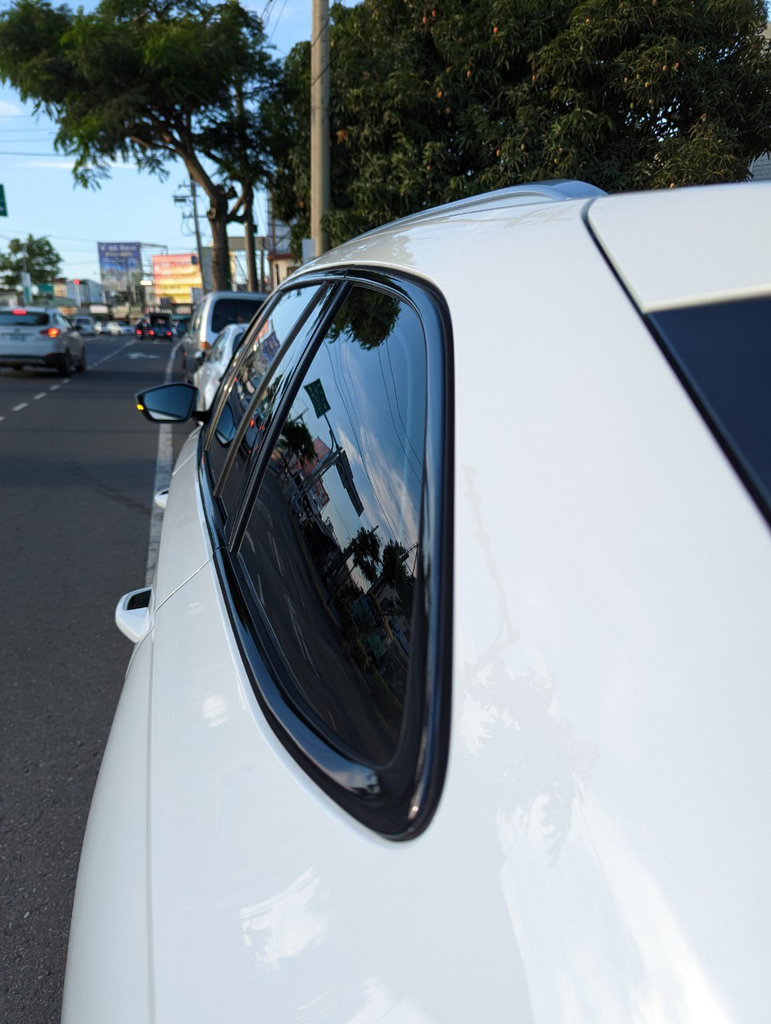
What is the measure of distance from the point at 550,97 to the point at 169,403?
889 centimetres

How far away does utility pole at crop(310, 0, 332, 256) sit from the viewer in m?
12.0

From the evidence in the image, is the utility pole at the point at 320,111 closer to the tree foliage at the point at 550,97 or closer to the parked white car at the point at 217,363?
the tree foliage at the point at 550,97

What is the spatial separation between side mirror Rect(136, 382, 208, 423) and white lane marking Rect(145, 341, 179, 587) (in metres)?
0.50

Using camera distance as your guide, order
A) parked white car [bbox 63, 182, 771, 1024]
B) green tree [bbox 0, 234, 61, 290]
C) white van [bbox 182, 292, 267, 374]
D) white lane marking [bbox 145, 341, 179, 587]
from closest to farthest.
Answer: parked white car [bbox 63, 182, 771, 1024]
white lane marking [bbox 145, 341, 179, 587]
white van [bbox 182, 292, 267, 374]
green tree [bbox 0, 234, 61, 290]

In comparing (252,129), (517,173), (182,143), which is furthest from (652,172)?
(182,143)

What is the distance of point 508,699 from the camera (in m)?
0.71

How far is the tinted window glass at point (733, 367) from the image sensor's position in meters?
0.71

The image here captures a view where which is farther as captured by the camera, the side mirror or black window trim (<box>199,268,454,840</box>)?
the side mirror

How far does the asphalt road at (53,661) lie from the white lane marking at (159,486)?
0.20 ft

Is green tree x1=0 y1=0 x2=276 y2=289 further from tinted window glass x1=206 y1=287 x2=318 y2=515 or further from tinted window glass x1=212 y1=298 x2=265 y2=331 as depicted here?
tinted window glass x1=206 y1=287 x2=318 y2=515

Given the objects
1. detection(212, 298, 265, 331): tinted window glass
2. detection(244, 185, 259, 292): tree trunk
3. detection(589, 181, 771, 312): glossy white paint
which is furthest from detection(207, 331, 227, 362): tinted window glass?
detection(244, 185, 259, 292): tree trunk

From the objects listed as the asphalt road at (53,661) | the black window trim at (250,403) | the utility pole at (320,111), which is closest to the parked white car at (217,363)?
the asphalt road at (53,661)

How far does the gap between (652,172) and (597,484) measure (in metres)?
10.2

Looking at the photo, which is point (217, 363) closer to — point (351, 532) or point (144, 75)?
point (351, 532)
